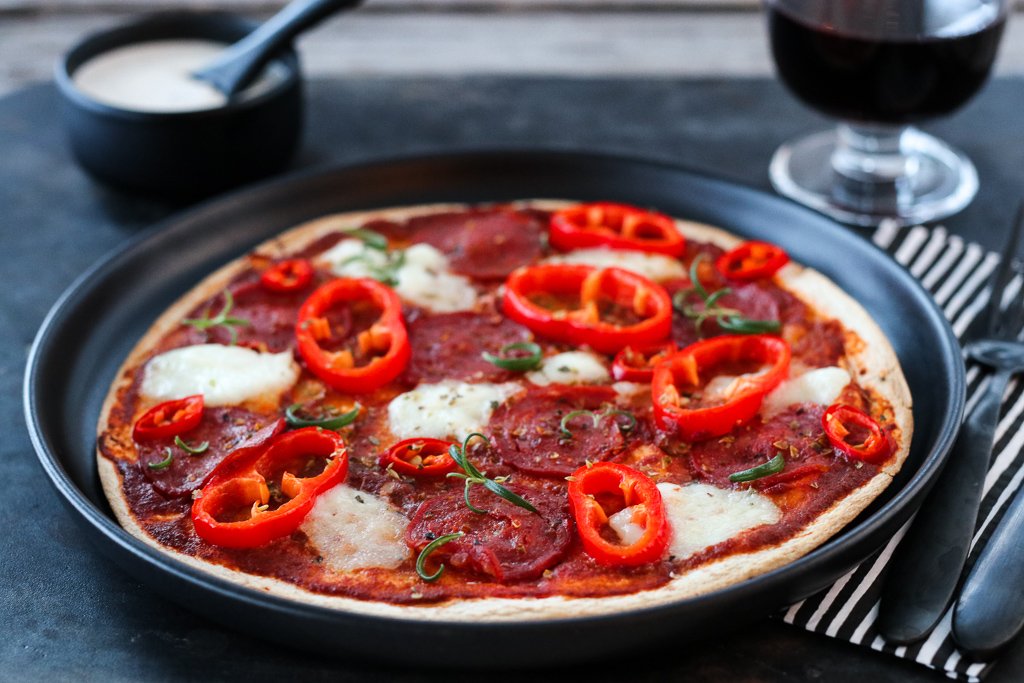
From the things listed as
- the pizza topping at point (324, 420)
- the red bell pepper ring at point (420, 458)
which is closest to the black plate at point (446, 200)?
the pizza topping at point (324, 420)

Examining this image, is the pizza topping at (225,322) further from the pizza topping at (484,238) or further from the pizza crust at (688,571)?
the pizza topping at (484,238)

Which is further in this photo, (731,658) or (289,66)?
(289,66)

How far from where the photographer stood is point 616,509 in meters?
3.71

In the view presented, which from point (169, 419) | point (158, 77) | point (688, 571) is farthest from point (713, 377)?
point (158, 77)

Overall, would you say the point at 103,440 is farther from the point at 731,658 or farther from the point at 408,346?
the point at 731,658

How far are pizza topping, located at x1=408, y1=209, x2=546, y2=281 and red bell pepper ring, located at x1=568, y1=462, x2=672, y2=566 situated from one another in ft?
4.33

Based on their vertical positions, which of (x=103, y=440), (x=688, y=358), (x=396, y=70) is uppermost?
(x=688, y=358)

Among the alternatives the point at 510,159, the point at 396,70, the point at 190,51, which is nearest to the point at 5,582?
the point at 510,159

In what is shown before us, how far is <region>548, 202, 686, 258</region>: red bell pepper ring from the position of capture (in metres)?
4.91

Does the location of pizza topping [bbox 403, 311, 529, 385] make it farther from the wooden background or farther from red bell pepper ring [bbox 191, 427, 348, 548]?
the wooden background

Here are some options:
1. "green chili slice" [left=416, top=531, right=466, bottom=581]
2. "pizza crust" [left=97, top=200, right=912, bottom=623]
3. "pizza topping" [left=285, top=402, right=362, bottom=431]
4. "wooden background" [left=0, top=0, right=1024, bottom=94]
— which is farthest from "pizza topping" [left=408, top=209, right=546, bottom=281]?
"wooden background" [left=0, top=0, right=1024, bottom=94]

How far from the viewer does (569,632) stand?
10.2 ft

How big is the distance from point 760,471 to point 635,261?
1.35 metres

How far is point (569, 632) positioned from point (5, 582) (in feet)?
6.00
